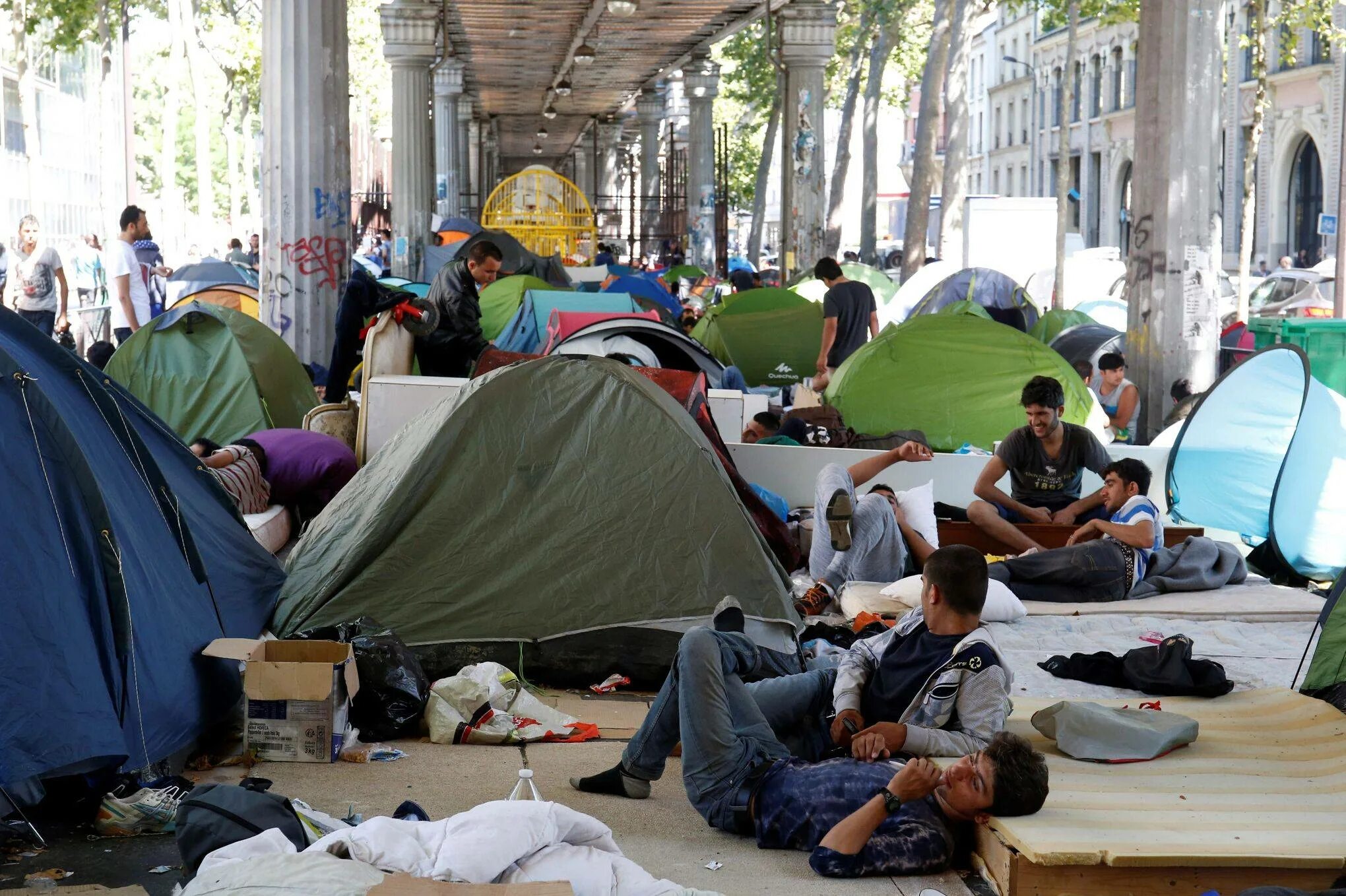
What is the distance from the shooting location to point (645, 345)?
11.0 meters

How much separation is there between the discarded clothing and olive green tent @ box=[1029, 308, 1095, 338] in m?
10.5

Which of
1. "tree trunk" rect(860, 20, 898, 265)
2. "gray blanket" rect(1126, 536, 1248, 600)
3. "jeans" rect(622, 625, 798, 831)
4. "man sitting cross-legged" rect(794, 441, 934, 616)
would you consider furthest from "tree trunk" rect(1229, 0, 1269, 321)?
"jeans" rect(622, 625, 798, 831)

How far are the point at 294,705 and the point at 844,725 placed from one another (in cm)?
200

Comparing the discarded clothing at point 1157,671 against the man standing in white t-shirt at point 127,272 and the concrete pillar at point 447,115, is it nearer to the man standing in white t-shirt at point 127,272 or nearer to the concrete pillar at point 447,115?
Answer: the man standing in white t-shirt at point 127,272

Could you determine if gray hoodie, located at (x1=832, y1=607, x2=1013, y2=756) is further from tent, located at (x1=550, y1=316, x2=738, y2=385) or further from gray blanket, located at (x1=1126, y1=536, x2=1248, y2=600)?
tent, located at (x1=550, y1=316, x2=738, y2=385)

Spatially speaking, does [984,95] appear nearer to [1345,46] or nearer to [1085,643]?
[1345,46]

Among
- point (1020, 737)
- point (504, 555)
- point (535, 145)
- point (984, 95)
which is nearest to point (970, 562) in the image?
point (1020, 737)

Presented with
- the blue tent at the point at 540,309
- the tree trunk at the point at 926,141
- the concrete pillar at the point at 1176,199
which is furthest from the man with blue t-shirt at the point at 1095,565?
the tree trunk at the point at 926,141

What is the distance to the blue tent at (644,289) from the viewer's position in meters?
18.3

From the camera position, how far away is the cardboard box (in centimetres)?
514

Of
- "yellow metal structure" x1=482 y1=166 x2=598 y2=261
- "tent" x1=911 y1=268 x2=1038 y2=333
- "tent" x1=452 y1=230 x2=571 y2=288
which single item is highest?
"yellow metal structure" x1=482 y1=166 x2=598 y2=261

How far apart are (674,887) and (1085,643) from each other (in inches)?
149

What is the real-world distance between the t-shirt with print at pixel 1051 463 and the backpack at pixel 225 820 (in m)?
5.62

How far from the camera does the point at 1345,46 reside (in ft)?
94.9
